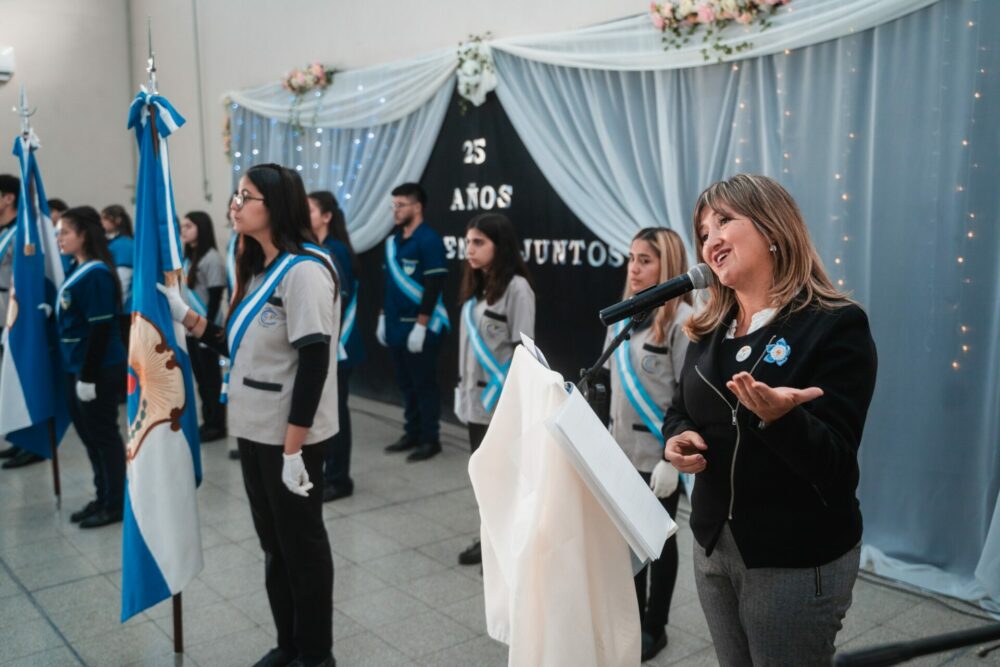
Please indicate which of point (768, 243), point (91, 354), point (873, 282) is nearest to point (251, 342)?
point (768, 243)

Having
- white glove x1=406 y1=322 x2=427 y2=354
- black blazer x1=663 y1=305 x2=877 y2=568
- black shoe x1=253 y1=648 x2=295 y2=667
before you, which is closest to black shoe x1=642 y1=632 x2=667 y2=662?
black shoe x1=253 y1=648 x2=295 y2=667

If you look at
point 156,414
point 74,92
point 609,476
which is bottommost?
point 156,414

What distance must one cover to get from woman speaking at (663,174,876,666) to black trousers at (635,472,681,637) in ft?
3.92

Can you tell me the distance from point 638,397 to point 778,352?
138 cm

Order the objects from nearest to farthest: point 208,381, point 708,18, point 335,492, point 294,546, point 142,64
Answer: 1. point 294,546
2. point 708,18
3. point 335,492
4. point 208,381
5. point 142,64

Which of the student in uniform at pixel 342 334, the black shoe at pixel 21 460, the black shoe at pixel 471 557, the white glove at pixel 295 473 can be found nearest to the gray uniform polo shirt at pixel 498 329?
the black shoe at pixel 471 557

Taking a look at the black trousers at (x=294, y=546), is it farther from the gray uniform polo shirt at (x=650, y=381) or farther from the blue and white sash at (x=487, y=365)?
the blue and white sash at (x=487, y=365)

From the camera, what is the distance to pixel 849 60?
3.83 meters

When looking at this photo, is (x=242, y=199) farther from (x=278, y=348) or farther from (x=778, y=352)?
(x=778, y=352)

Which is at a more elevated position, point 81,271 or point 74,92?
point 74,92

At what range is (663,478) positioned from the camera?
2.79m

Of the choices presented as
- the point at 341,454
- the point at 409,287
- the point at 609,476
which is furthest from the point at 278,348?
the point at 409,287

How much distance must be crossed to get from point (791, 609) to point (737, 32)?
3.12 metres

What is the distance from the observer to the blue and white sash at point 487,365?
3955mm
